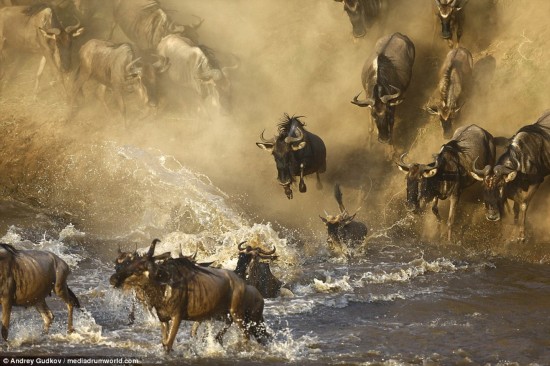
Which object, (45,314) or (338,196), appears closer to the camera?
(45,314)

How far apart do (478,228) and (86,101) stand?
965 cm

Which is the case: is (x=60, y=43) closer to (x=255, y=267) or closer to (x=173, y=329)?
(x=255, y=267)

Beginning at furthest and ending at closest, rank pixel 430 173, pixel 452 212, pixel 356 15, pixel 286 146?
pixel 356 15 < pixel 286 146 < pixel 452 212 < pixel 430 173

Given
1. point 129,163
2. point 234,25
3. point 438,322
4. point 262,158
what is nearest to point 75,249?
point 129,163

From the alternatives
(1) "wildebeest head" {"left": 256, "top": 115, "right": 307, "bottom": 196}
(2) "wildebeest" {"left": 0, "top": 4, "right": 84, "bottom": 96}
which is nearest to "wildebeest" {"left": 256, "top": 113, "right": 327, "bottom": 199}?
(1) "wildebeest head" {"left": 256, "top": 115, "right": 307, "bottom": 196}

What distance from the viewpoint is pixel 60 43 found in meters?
23.3

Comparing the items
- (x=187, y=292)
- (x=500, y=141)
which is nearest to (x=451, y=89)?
(x=500, y=141)

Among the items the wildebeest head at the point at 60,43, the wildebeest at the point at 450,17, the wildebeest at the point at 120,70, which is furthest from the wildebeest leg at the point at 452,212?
the wildebeest head at the point at 60,43

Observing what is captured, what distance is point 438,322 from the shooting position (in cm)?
1332

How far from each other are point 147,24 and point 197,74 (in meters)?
3.10

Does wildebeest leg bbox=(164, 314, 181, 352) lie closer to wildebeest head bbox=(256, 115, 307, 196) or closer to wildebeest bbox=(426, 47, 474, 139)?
wildebeest head bbox=(256, 115, 307, 196)

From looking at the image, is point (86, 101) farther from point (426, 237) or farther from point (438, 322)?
point (438, 322)

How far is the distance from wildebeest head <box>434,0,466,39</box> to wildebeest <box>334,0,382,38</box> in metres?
2.04

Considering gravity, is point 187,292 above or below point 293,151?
below
